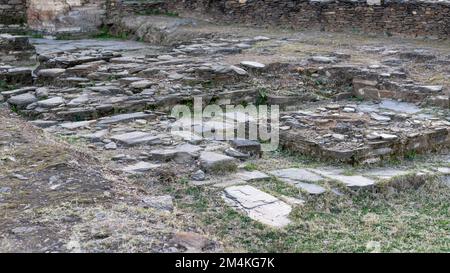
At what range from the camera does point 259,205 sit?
4.08m

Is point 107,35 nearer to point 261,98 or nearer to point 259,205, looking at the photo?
point 261,98

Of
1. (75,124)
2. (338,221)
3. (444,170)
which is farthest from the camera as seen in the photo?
(75,124)

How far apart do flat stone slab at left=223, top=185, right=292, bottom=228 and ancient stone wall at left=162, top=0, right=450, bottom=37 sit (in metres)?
6.49

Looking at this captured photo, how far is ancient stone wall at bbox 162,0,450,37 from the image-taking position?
969cm

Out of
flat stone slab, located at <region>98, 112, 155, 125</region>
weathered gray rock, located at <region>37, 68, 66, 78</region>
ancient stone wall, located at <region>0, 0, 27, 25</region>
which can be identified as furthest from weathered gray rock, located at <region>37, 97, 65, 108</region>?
ancient stone wall, located at <region>0, 0, 27, 25</region>

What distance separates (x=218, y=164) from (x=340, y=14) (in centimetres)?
689

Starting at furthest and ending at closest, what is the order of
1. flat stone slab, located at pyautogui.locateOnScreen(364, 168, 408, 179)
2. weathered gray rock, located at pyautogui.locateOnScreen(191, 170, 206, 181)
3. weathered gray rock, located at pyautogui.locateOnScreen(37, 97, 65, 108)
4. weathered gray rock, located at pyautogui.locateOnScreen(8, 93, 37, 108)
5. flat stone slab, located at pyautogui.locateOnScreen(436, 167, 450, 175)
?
weathered gray rock, located at pyautogui.locateOnScreen(8, 93, 37, 108)
weathered gray rock, located at pyautogui.locateOnScreen(37, 97, 65, 108)
flat stone slab, located at pyautogui.locateOnScreen(436, 167, 450, 175)
flat stone slab, located at pyautogui.locateOnScreen(364, 168, 408, 179)
weathered gray rock, located at pyautogui.locateOnScreen(191, 170, 206, 181)

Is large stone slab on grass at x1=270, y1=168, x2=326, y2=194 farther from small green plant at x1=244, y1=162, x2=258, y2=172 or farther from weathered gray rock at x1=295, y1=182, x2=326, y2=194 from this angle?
small green plant at x1=244, y1=162, x2=258, y2=172


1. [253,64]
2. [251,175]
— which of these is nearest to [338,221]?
[251,175]

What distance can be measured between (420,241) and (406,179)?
1.06 m

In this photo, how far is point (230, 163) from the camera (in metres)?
4.73

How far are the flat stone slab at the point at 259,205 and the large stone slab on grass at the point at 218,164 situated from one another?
0.36 meters

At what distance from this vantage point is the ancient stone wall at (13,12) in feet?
43.0
